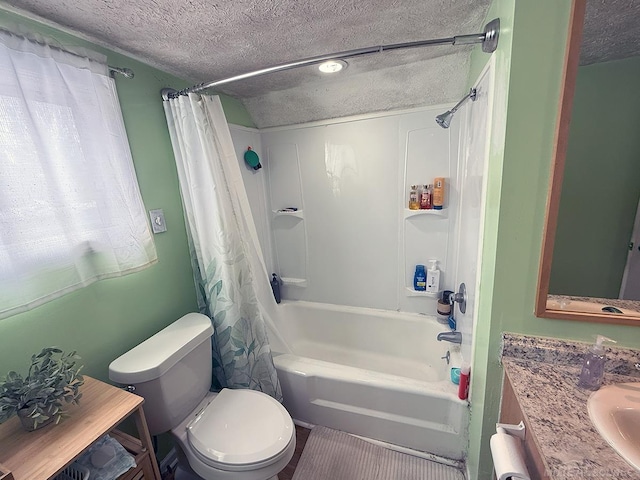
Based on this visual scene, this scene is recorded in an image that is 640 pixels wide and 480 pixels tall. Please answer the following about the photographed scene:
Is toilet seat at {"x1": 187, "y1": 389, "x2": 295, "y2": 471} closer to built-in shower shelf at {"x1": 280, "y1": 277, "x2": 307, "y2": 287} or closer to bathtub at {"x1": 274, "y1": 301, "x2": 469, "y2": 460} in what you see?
bathtub at {"x1": 274, "y1": 301, "x2": 469, "y2": 460}

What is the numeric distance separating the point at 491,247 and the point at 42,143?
64.1 inches

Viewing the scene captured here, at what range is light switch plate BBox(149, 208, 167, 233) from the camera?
1.39 meters

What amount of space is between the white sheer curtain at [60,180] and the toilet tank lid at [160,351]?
0.36 m

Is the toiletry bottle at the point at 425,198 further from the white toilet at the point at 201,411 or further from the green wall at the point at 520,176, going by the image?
the white toilet at the point at 201,411

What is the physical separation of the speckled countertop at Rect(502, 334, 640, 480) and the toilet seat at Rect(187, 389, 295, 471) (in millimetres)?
906

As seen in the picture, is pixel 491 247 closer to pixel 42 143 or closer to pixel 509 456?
pixel 509 456

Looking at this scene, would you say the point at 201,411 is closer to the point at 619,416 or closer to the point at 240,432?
the point at 240,432

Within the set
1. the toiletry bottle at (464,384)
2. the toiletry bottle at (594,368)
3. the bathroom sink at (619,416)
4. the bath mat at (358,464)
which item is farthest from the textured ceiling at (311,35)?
the bath mat at (358,464)

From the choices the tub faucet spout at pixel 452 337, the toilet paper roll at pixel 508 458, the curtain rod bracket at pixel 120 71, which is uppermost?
the curtain rod bracket at pixel 120 71

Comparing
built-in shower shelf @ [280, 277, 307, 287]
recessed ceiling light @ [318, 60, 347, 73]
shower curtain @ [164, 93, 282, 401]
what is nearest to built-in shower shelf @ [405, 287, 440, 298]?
built-in shower shelf @ [280, 277, 307, 287]

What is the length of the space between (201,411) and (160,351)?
0.38 m

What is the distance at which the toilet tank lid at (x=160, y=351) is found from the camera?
1.09 metres

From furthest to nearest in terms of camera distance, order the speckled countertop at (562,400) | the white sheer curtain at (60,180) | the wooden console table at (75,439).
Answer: the white sheer curtain at (60,180) → the wooden console table at (75,439) → the speckled countertop at (562,400)

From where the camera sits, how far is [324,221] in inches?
86.0
